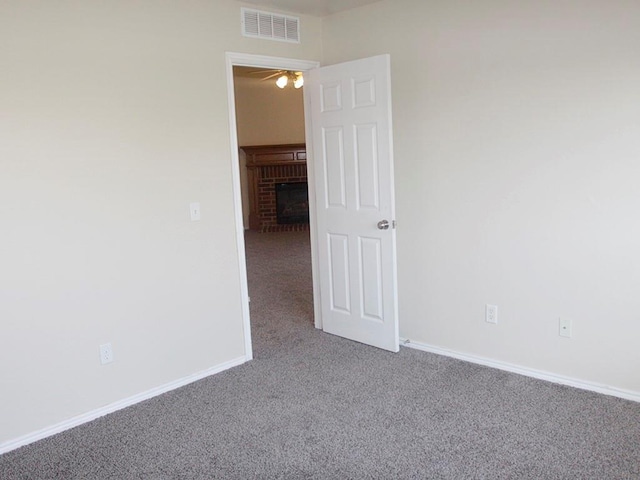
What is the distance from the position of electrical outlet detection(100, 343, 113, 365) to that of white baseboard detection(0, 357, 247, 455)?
0.87 feet

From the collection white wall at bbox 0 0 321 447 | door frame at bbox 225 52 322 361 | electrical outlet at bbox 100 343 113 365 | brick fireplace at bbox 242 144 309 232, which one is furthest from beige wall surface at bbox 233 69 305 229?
electrical outlet at bbox 100 343 113 365

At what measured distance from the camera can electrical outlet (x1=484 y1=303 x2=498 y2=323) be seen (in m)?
3.39

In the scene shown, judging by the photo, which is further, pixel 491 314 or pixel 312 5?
pixel 312 5

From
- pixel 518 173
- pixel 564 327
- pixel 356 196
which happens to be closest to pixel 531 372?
pixel 564 327

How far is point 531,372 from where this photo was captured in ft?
10.7

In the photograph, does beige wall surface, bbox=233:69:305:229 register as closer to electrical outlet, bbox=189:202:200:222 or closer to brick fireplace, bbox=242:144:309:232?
brick fireplace, bbox=242:144:309:232

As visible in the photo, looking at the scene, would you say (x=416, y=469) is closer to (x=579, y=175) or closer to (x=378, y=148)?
(x=579, y=175)

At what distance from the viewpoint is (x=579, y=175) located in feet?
9.50

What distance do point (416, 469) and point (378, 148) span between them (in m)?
2.05

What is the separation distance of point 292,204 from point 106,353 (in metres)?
7.08

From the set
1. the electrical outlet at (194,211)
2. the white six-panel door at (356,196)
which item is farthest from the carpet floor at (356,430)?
the electrical outlet at (194,211)

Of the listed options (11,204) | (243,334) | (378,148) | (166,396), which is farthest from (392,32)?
(166,396)

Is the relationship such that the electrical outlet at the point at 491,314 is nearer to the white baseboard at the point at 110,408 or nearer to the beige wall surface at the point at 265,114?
the white baseboard at the point at 110,408

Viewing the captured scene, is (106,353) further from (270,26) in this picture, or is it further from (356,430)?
(270,26)
